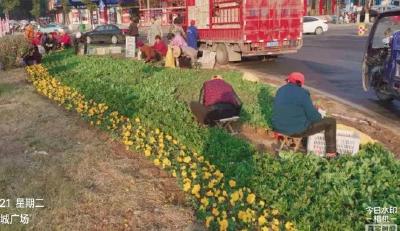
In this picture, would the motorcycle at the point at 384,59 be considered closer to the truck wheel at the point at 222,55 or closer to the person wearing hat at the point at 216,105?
the person wearing hat at the point at 216,105

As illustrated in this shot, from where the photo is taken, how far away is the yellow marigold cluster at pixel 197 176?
4.40 m

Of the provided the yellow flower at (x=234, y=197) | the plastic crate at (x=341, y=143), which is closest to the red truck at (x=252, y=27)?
the plastic crate at (x=341, y=143)

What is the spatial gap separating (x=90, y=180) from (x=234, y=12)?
40.5ft

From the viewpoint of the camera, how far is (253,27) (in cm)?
1695

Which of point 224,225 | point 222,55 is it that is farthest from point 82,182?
point 222,55

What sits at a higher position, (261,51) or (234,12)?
(234,12)

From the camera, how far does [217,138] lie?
21.3 ft

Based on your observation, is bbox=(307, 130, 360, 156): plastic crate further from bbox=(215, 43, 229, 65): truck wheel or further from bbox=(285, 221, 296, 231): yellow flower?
bbox=(215, 43, 229, 65): truck wheel

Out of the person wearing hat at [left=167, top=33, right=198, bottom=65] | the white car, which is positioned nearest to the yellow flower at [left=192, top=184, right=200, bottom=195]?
the person wearing hat at [left=167, top=33, right=198, bottom=65]

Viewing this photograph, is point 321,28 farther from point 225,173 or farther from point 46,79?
point 225,173

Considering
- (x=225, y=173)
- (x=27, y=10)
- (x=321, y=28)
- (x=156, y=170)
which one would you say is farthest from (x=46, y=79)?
(x=27, y=10)

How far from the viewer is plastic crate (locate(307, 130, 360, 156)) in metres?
6.20

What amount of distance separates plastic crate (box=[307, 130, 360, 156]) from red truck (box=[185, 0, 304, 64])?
Answer: 1070 cm

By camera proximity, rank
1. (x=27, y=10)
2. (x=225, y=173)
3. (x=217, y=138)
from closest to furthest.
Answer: (x=225, y=173)
(x=217, y=138)
(x=27, y=10)
